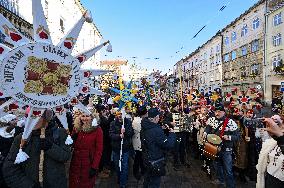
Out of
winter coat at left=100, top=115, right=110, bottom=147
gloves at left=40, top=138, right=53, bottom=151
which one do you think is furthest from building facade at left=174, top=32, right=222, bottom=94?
gloves at left=40, top=138, right=53, bottom=151

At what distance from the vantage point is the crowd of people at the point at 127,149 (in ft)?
11.5

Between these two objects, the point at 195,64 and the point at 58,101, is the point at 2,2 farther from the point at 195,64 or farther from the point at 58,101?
the point at 195,64

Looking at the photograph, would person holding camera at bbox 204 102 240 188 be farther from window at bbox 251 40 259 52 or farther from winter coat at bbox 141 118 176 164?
window at bbox 251 40 259 52

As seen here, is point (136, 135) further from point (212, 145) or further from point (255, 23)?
point (255, 23)

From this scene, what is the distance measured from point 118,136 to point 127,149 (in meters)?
0.35

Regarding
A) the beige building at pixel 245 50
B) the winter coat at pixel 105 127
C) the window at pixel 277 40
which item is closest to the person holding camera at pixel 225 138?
the winter coat at pixel 105 127

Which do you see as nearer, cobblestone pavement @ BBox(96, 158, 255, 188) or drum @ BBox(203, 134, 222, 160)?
drum @ BBox(203, 134, 222, 160)

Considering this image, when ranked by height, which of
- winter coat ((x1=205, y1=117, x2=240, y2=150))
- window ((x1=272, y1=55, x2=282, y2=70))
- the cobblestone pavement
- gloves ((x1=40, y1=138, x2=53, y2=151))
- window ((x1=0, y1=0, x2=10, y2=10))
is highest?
window ((x1=0, y1=0, x2=10, y2=10))

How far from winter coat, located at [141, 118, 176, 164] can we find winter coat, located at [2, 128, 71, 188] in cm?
157

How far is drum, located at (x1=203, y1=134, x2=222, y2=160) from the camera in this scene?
602 cm

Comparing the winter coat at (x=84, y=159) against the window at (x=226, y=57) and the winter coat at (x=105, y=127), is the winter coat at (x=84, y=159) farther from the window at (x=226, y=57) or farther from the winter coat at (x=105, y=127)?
the window at (x=226, y=57)

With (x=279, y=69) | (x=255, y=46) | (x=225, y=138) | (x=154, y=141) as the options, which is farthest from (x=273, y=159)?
(x=255, y=46)

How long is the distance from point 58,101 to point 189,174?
5103 millimetres

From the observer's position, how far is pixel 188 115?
9.24m
